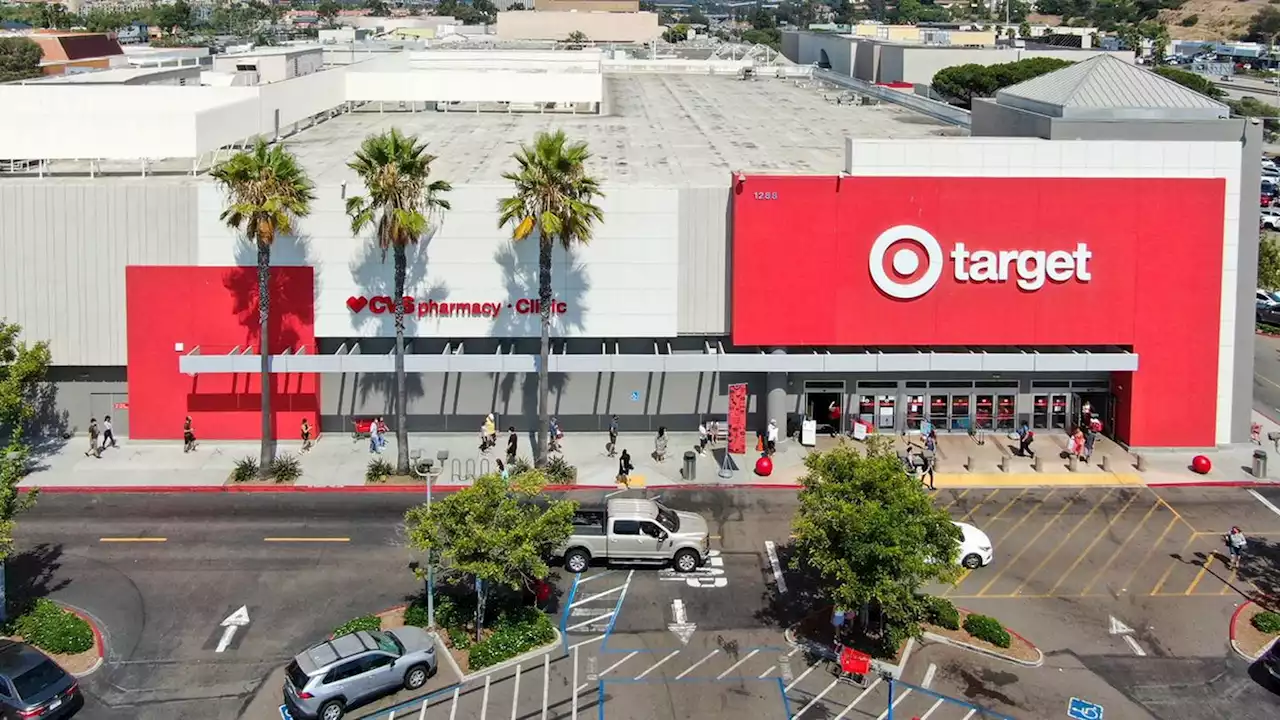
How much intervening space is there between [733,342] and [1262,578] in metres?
18.5

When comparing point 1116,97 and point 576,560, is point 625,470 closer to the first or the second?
point 576,560

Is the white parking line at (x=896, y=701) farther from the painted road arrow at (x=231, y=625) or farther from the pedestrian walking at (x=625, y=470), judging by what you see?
the painted road arrow at (x=231, y=625)

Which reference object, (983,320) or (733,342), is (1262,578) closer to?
(983,320)

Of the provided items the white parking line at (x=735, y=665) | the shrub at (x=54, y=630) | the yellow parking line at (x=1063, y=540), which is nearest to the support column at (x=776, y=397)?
the yellow parking line at (x=1063, y=540)

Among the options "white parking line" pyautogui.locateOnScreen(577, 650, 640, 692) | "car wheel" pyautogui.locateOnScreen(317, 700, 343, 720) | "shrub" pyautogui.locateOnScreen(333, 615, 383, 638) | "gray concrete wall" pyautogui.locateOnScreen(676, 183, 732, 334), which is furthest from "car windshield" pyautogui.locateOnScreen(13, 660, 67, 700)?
"gray concrete wall" pyautogui.locateOnScreen(676, 183, 732, 334)

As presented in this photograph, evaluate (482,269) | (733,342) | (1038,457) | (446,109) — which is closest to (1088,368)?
(1038,457)

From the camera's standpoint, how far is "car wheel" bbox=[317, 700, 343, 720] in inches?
1025

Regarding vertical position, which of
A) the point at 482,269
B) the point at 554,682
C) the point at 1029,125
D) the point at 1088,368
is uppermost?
the point at 1029,125

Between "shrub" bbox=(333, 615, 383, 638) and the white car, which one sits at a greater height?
the white car

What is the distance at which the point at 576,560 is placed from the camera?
3384cm

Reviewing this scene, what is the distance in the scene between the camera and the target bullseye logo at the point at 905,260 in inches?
→ 1695

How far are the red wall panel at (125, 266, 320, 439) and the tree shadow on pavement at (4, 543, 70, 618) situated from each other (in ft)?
30.3

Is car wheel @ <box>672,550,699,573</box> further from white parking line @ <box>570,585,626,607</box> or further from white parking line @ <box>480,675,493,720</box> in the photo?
white parking line @ <box>480,675,493,720</box>

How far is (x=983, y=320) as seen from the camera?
43812 mm
